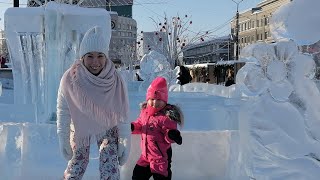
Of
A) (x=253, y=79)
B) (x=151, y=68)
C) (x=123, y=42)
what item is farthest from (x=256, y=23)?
(x=253, y=79)

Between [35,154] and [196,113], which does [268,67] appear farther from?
[196,113]

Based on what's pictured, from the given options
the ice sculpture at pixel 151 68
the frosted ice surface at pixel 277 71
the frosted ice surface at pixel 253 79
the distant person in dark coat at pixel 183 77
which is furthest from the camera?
the distant person in dark coat at pixel 183 77

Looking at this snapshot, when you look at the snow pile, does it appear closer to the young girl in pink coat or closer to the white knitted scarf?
the young girl in pink coat

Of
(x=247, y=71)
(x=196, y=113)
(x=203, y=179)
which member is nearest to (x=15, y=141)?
(x=203, y=179)

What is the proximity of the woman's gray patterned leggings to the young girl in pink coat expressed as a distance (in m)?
0.53

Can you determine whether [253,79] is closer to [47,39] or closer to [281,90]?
[281,90]

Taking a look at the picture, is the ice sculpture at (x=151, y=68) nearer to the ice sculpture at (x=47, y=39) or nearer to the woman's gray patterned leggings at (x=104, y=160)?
the ice sculpture at (x=47, y=39)

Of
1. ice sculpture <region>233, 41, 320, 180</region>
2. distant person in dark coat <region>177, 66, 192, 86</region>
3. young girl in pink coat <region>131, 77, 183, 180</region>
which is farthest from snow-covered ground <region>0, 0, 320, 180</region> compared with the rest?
distant person in dark coat <region>177, 66, 192, 86</region>

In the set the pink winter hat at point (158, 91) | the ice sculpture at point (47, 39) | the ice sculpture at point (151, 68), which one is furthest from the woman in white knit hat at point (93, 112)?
the ice sculpture at point (151, 68)

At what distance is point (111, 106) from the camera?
3035 mm

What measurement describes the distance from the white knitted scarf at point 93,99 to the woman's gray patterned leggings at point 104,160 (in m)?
0.06

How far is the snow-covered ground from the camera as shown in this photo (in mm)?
3967

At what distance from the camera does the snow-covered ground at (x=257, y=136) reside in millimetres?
3967

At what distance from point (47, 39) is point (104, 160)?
396 centimetres
